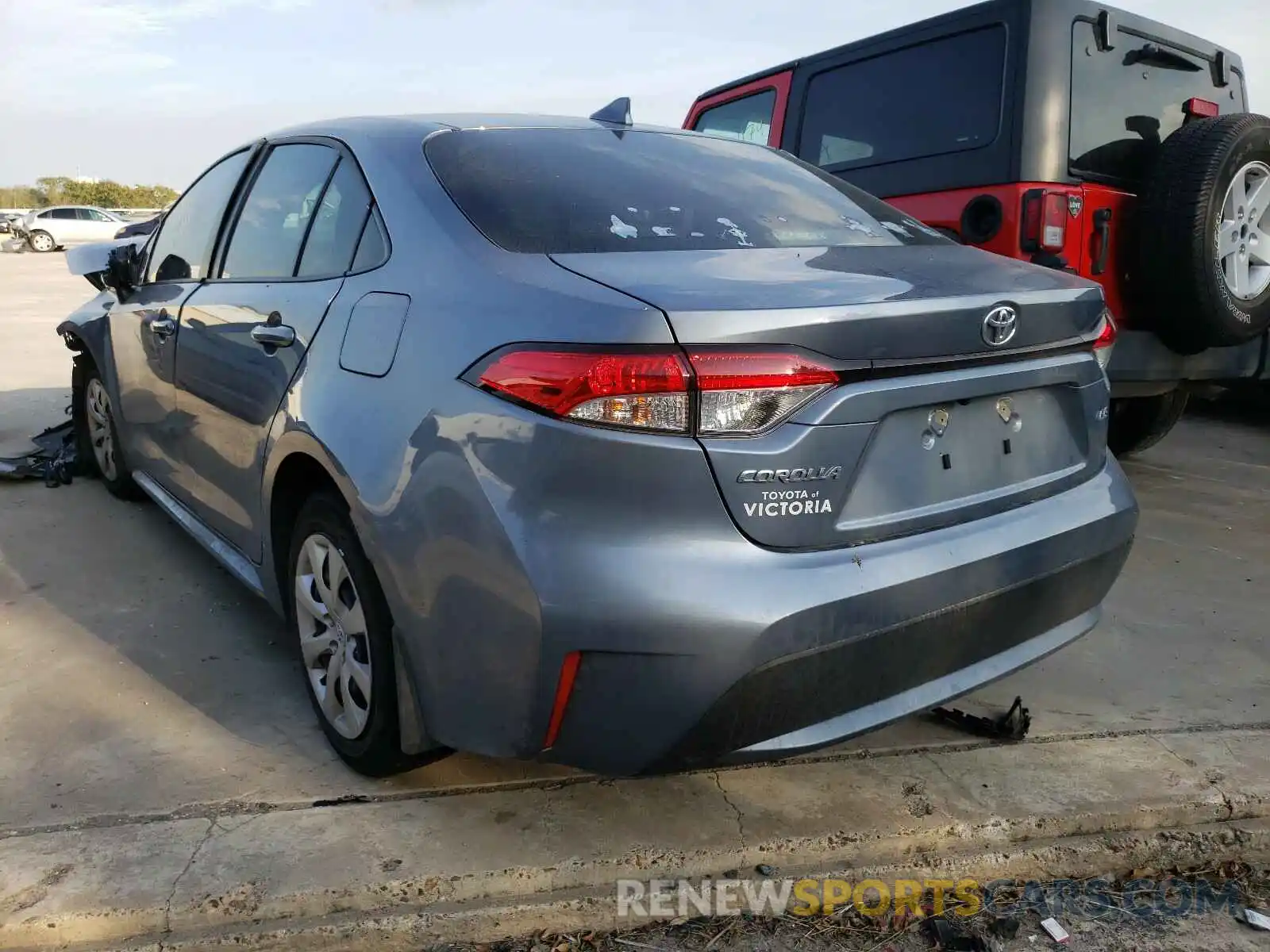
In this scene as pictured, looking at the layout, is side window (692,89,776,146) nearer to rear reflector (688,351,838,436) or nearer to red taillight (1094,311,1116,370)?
red taillight (1094,311,1116,370)

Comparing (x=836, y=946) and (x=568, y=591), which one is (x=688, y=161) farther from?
(x=836, y=946)

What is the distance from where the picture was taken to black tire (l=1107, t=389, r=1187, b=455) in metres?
5.39

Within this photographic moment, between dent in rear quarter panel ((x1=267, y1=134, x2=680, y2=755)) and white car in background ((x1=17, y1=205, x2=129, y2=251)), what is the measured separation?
1366 inches

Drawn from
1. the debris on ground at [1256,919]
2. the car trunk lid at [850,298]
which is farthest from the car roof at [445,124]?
the debris on ground at [1256,919]

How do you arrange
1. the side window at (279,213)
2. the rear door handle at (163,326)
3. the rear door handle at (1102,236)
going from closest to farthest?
the side window at (279,213) → the rear door handle at (163,326) → the rear door handle at (1102,236)

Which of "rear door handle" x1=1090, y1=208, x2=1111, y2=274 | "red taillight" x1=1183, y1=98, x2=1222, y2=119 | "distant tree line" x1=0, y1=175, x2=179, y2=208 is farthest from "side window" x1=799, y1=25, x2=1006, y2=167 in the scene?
"distant tree line" x1=0, y1=175, x2=179, y2=208

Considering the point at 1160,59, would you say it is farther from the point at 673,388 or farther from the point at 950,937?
the point at 950,937

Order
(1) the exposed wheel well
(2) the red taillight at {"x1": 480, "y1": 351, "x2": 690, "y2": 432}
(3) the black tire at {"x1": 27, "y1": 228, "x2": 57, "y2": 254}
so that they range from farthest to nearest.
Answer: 1. (3) the black tire at {"x1": 27, "y1": 228, "x2": 57, "y2": 254}
2. (1) the exposed wheel well
3. (2) the red taillight at {"x1": 480, "y1": 351, "x2": 690, "y2": 432}

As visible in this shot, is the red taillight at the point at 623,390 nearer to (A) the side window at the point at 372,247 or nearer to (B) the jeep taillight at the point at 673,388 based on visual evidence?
(B) the jeep taillight at the point at 673,388

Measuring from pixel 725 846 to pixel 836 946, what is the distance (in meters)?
0.31

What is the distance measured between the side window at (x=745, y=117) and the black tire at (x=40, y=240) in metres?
32.6

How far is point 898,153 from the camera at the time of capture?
4.70m

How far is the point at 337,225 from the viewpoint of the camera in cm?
262

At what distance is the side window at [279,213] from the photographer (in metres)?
2.83
